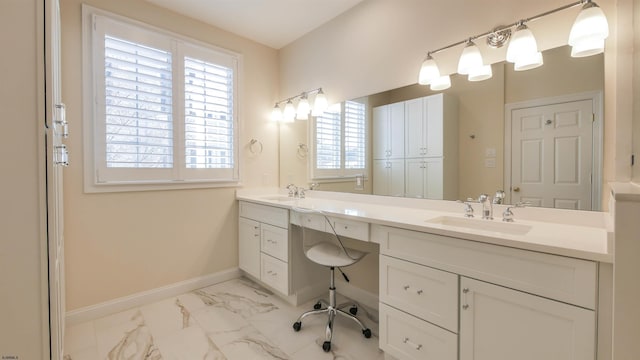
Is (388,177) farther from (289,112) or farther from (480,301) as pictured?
(289,112)

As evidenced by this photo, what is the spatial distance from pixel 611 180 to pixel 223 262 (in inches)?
118

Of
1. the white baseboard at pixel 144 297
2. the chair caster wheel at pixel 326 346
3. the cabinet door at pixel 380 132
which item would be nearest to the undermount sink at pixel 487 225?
the cabinet door at pixel 380 132

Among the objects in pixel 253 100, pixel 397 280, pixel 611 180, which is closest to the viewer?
pixel 611 180

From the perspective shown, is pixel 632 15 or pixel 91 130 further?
pixel 91 130

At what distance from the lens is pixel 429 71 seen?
6.05ft

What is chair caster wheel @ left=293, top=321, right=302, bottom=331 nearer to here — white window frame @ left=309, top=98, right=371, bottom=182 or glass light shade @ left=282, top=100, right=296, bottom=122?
white window frame @ left=309, top=98, right=371, bottom=182

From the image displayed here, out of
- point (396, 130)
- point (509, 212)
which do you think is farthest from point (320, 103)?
point (509, 212)

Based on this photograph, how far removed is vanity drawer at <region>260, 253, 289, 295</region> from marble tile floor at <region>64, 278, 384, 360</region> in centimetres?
16

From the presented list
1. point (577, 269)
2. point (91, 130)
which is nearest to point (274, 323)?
point (577, 269)

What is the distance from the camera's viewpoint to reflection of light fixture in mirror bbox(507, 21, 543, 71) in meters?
1.43

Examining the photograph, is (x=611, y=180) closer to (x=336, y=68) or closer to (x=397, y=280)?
(x=397, y=280)

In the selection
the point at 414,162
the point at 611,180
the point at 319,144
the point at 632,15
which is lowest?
the point at 611,180

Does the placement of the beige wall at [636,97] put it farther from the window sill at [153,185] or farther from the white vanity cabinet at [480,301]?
the window sill at [153,185]

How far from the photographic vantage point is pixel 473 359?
4.10 ft
